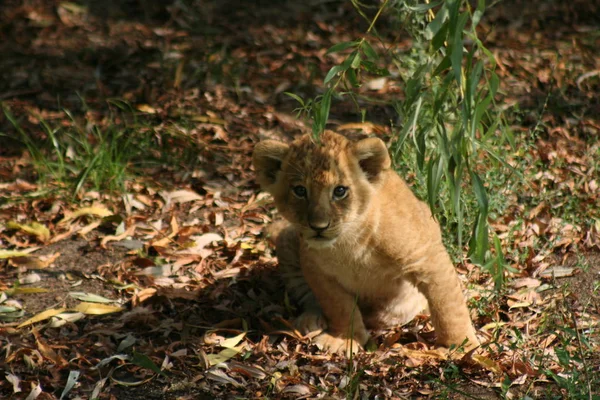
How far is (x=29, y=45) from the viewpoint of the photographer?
9.30 meters

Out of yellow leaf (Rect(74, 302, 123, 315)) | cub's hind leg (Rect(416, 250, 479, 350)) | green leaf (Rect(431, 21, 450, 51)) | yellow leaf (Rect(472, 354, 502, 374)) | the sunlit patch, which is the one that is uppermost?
green leaf (Rect(431, 21, 450, 51))

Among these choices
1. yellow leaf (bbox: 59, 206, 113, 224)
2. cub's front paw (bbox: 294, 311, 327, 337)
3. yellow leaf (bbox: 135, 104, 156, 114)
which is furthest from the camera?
yellow leaf (bbox: 135, 104, 156, 114)

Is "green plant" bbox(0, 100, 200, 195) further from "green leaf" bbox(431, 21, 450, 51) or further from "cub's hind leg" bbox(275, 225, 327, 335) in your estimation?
"green leaf" bbox(431, 21, 450, 51)

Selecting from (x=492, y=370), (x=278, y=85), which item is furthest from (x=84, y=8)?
(x=492, y=370)

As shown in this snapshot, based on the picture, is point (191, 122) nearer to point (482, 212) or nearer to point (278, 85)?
point (278, 85)

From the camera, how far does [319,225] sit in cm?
454

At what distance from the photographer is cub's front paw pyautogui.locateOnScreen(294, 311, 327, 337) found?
5.30m

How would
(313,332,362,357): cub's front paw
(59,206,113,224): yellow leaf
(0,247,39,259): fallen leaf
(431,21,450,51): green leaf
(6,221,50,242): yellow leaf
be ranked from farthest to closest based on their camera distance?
1. (59,206,113,224): yellow leaf
2. (6,221,50,242): yellow leaf
3. (0,247,39,259): fallen leaf
4. (313,332,362,357): cub's front paw
5. (431,21,450,51): green leaf

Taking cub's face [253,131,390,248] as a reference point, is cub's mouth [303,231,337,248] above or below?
below

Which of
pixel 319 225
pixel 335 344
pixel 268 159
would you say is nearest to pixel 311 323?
pixel 335 344

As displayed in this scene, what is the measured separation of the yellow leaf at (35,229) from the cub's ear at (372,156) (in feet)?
9.22

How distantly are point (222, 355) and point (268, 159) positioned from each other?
1.22 metres

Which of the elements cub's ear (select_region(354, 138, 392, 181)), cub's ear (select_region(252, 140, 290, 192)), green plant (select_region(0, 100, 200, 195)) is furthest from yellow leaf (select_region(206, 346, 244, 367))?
green plant (select_region(0, 100, 200, 195))

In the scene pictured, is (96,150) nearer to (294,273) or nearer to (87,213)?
(87,213)
